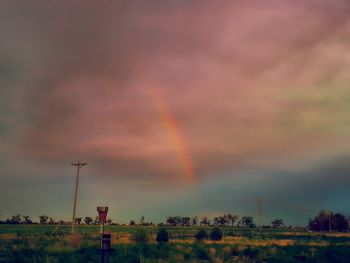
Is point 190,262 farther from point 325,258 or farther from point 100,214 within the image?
point 325,258

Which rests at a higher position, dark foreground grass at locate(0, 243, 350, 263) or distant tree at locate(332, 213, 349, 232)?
distant tree at locate(332, 213, 349, 232)

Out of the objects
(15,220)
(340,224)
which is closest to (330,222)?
(340,224)

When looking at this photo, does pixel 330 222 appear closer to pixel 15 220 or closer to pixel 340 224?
pixel 340 224

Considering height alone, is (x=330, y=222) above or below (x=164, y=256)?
above

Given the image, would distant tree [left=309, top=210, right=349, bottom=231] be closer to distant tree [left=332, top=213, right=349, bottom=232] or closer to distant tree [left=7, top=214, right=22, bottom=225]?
distant tree [left=332, top=213, right=349, bottom=232]

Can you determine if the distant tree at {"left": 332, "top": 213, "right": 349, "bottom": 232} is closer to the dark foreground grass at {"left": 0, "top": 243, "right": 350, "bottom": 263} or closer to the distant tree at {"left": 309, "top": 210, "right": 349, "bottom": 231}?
the distant tree at {"left": 309, "top": 210, "right": 349, "bottom": 231}

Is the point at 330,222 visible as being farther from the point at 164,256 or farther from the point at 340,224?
the point at 164,256

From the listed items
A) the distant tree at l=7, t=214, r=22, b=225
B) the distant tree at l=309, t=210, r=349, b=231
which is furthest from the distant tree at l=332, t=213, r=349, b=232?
the distant tree at l=7, t=214, r=22, b=225

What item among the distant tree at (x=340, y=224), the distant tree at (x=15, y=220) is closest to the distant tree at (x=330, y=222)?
the distant tree at (x=340, y=224)

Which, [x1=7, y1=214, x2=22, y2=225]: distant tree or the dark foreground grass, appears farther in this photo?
[x1=7, y1=214, x2=22, y2=225]: distant tree

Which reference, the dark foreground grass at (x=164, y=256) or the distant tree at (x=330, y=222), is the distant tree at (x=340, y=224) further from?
the dark foreground grass at (x=164, y=256)

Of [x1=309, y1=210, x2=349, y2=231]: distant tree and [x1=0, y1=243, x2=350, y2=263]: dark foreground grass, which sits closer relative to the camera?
[x1=0, y1=243, x2=350, y2=263]: dark foreground grass

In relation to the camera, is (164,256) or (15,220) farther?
(15,220)

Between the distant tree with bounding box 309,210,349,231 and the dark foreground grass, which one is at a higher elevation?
the distant tree with bounding box 309,210,349,231
